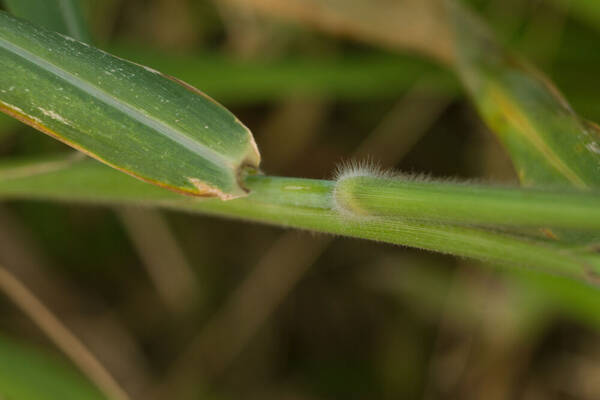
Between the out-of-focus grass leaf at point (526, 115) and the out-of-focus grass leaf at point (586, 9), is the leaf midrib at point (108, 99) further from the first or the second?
the out-of-focus grass leaf at point (586, 9)

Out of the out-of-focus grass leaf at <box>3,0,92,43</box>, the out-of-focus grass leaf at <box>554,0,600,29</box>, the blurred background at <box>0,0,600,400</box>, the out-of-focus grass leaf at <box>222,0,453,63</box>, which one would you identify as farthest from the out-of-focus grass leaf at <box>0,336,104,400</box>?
the out-of-focus grass leaf at <box>554,0,600,29</box>

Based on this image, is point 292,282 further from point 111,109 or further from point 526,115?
point 111,109

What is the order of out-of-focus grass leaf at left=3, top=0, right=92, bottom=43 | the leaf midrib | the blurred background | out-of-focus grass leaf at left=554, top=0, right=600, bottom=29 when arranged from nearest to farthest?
the leaf midrib
out-of-focus grass leaf at left=3, top=0, right=92, bottom=43
out-of-focus grass leaf at left=554, top=0, right=600, bottom=29
the blurred background

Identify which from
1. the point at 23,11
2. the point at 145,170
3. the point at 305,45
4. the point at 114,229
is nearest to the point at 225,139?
the point at 145,170

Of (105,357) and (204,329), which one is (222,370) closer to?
(204,329)

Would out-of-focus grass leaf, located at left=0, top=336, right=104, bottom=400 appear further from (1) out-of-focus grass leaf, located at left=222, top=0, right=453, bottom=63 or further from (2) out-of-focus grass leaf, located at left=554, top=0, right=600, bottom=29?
(2) out-of-focus grass leaf, located at left=554, top=0, right=600, bottom=29

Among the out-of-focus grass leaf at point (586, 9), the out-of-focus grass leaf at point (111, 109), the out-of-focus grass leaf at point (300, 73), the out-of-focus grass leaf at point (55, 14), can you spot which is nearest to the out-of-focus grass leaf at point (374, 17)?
the out-of-focus grass leaf at point (300, 73)
